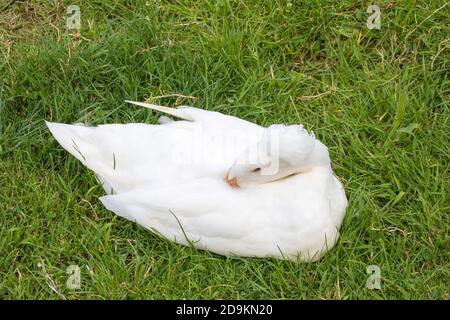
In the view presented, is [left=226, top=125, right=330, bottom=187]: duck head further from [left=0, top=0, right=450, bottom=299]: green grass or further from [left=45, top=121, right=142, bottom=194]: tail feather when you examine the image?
[left=45, top=121, right=142, bottom=194]: tail feather

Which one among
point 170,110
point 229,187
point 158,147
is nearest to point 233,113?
point 170,110

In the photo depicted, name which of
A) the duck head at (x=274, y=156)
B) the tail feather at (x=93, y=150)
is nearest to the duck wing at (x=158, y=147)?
the tail feather at (x=93, y=150)

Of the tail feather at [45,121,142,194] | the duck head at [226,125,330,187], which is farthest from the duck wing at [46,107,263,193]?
the duck head at [226,125,330,187]

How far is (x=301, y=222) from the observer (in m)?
3.55

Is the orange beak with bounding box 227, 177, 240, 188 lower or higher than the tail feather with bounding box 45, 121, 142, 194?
lower

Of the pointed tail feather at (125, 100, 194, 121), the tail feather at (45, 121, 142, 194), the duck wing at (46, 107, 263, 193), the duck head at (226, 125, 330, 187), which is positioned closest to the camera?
the duck head at (226, 125, 330, 187)

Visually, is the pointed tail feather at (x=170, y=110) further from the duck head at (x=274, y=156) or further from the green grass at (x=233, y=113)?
the duck head at (x=274, y=156)

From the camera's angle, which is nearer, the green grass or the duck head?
the duck head

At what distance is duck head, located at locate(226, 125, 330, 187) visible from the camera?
11.5ft

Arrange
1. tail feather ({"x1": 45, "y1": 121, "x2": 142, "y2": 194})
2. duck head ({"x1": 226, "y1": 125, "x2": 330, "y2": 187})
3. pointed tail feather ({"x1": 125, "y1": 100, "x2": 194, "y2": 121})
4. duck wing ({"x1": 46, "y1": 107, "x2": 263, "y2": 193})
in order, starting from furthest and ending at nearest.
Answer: pointed tail feather ({"x1": 125, "y1": 100, "x2": 194, "y2": 121}), tail feather ({"x1": 45, "y1": 121, "x2": 142, "y2": 194}), duck wing ({"x1": 46, "y1": 107, "x2": 263, "y2": 193}), duck head ({"x1": 226, "y1": 125, "x2": 330, "y2": 187})

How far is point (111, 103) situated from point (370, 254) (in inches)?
62.8

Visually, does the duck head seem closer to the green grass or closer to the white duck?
the white duck

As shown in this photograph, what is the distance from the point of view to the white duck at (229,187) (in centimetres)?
356

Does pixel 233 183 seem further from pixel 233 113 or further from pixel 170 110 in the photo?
pixel 233 113
